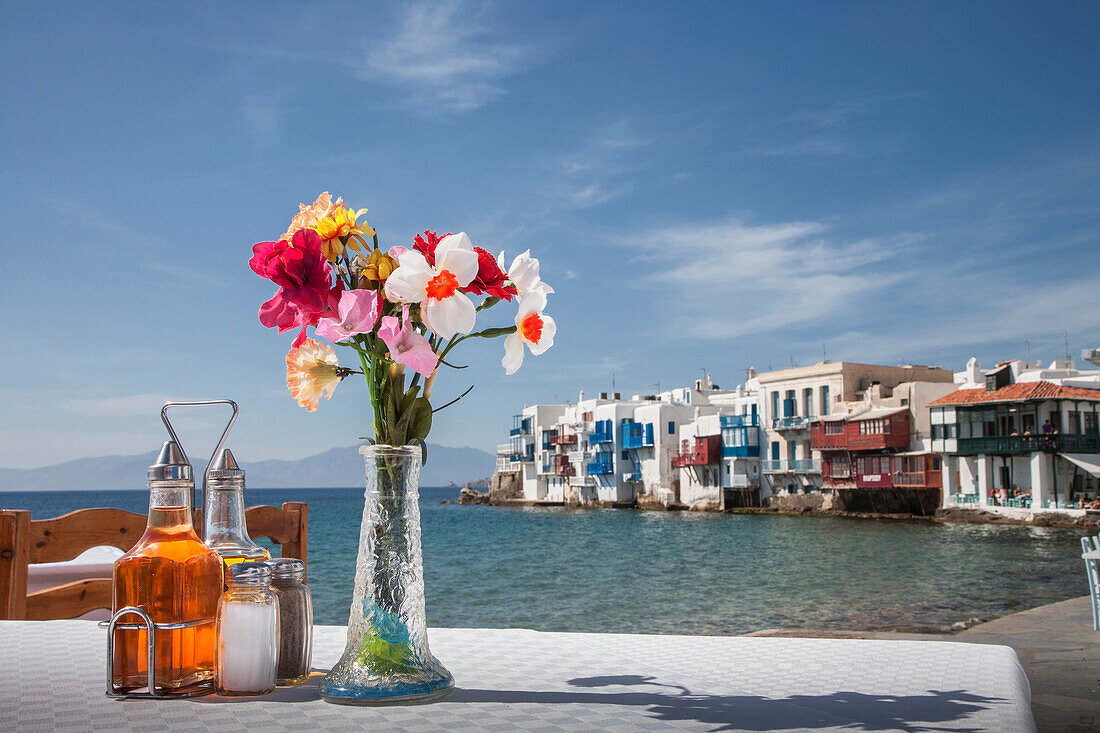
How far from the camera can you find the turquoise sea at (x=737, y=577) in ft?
48.2

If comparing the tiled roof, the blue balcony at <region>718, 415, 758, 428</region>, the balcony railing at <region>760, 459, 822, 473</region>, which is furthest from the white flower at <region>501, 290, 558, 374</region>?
the blue balcony at <region>718, 415, 758, 428</region>

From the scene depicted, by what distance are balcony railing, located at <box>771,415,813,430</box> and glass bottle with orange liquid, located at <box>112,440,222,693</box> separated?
143 feet

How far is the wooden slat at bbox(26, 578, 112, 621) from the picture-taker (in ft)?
8.83

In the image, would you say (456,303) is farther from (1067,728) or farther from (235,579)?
(1067,728)

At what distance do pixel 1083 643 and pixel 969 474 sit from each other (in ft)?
104

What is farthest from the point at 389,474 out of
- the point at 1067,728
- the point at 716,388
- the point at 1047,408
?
the point at 716,388

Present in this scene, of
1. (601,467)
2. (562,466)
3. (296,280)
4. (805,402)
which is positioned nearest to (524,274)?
(296,280)

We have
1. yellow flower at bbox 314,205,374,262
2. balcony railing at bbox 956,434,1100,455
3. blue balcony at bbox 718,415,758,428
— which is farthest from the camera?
blue balcony at bbox 718,415,758,428

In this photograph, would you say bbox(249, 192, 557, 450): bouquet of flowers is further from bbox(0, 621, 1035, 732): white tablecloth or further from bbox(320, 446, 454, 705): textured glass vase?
→ bbox(0, 621, 1035, 732): white tablecloth

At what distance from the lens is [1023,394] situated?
110 ft

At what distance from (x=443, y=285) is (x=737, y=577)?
20.8 metres

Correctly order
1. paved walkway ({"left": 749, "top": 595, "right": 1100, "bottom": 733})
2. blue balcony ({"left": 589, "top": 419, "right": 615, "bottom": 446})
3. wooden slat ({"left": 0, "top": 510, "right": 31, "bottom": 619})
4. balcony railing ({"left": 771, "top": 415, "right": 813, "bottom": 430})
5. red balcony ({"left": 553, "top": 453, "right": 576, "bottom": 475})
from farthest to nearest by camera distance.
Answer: red balcony ({"left": 553, "top": 453, "right": 576, "bottom": 475}) → blue balcony ({"left": 589, "top": 419, "right": 615, "bottom": 446}) → balcony railing ({"left": 771, "top": 415, "right": 813, "bottom": 430}) → paved walkway ({"left": 749, "top": 595, "right": 1100, "bottom": 733}) → wooden slat ({"left": 0, "top": 510, "right": 31, "bottom": 619})

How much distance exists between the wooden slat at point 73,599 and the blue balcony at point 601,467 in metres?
52.7

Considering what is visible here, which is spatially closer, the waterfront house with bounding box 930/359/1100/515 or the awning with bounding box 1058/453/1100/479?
the awning with bounding box 1058/453/1100/479
